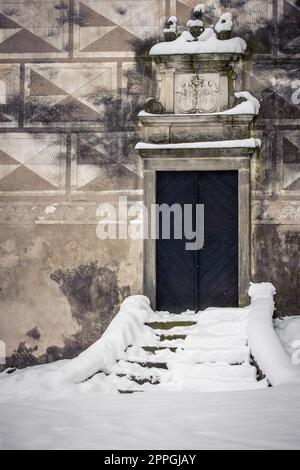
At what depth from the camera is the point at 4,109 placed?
796cm

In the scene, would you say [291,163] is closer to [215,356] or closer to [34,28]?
[215,356]

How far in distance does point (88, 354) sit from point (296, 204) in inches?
146

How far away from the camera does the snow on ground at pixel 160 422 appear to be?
102 inches

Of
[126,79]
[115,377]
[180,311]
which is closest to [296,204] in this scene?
[180,311]

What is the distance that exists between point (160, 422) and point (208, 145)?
5.07m

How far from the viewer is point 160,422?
3.02 meters

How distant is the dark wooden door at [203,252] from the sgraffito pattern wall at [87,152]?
13.1 inches

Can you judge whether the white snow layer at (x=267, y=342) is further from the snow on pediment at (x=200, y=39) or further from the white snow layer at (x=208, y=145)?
the snow on pediment at (x=200, y=39)

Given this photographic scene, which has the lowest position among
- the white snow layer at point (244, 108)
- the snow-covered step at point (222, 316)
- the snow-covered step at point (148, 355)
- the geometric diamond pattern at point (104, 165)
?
the snow-covered step at point (148, 355)

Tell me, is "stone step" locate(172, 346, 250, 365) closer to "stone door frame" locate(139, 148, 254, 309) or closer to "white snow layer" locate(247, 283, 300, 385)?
"white snow layer" locate(247, 283, 300, 385)

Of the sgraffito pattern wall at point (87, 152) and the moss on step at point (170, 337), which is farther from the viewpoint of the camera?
the sgraffito pattern wall at point (87, 152)

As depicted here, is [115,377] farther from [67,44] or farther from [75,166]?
Result: [67,44]

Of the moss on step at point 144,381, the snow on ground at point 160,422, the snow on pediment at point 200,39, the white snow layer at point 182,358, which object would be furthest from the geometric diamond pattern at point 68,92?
the snow on ground at point 160,422

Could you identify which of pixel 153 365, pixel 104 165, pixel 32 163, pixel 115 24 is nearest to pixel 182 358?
pixel 153 365
